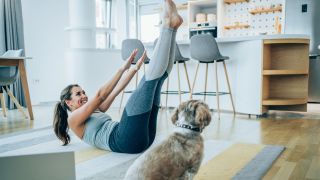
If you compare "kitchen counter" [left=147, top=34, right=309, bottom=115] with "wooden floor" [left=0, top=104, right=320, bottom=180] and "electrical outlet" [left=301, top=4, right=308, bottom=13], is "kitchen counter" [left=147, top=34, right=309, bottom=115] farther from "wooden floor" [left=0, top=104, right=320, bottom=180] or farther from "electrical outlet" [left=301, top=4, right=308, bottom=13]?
"electrical outlet" [left=301, top=4, right=308, bottom=13]

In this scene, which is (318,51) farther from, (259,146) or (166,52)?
A: (166,52)

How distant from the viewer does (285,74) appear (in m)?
3.76

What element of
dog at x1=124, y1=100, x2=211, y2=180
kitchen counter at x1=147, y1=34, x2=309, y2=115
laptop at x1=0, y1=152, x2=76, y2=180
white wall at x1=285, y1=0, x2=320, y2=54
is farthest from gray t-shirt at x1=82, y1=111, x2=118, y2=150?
white wall at x1=285, y1=0, x2=320, y2=54

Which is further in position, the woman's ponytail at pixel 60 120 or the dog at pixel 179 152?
the woman's ponytail at pixel 60 120

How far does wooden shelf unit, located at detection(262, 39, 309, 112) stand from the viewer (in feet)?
12.2

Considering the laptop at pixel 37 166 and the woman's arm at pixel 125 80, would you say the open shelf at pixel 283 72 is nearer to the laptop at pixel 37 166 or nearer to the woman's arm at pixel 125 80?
the woman's arm at pixel 125 80

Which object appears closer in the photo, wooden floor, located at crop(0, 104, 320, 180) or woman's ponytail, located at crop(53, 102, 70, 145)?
wooden floor, located at crop(0, 104, 320, 180)

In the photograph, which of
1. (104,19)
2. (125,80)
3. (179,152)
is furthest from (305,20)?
(104,19)

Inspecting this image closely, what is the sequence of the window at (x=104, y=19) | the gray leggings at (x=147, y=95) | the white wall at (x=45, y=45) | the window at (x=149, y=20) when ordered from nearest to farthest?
the gray leggings at (x=147, y=95)
the white wall at (x=45, y=45)
the window at (x=104, y=19)
the window at (x=149, y=20)

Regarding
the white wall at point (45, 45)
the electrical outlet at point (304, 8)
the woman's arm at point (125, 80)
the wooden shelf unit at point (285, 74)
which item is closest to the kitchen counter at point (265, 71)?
the wooden shelf unit at point (285, 74)

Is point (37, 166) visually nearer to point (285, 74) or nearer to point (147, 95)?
point (147, 95)

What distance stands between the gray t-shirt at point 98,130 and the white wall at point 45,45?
3.88 meters

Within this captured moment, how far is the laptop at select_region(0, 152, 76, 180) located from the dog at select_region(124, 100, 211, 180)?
1.96ft

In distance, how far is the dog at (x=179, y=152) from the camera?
128cm
